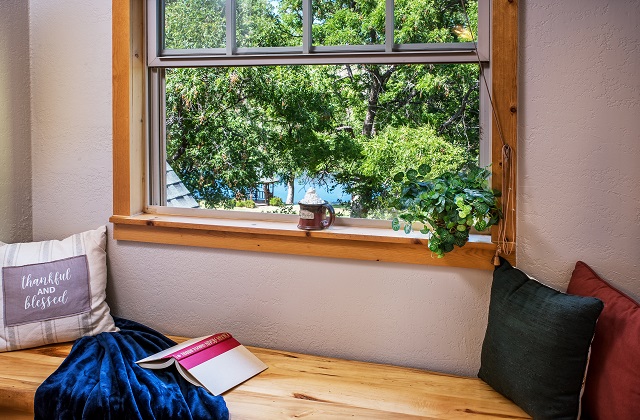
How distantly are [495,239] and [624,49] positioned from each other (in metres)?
0.75

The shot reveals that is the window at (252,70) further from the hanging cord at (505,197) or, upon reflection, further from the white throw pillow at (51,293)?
the white throw pillow at (51,293)

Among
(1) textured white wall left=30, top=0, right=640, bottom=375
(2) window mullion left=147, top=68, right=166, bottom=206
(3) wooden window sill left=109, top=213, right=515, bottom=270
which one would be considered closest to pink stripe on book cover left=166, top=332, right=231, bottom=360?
(1) textured white wall left=30, top=0, right=640, bottom=375

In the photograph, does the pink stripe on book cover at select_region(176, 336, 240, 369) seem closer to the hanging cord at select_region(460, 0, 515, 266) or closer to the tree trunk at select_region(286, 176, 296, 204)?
the tree trunk at select_region(286, 176, 296, 204)

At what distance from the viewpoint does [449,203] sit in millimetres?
1849

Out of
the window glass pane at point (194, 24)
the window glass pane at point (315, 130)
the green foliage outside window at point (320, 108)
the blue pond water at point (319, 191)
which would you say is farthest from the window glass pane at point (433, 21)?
the window glass pane at point (194, 24)

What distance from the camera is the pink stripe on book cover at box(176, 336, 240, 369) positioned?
1915mm

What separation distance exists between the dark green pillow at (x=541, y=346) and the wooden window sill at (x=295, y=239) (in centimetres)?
21

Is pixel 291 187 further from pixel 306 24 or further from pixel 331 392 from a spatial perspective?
pixel 331 392

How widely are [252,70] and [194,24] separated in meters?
0.32

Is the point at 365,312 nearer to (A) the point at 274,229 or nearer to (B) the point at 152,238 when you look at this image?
(A) the point at 274,229

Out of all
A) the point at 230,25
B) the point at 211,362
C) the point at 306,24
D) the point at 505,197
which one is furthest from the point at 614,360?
the point at 230,25

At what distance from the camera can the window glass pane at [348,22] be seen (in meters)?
2.14

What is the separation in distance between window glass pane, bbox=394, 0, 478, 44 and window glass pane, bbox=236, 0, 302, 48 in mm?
407

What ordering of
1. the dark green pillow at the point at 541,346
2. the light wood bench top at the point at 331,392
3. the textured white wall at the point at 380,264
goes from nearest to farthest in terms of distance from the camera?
the dark green pillow at the point at 541,346, the light wood bench top at the point at 331,392, the textured white wall at the point at 380,264
